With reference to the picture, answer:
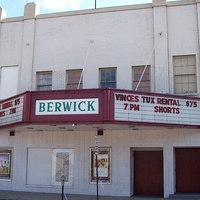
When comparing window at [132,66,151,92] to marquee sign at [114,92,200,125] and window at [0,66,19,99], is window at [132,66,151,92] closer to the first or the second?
marquee sign at [114,92,200,125]

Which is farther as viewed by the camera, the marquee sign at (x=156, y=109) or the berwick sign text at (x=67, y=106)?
the marquee sign at (x=156, y=109)

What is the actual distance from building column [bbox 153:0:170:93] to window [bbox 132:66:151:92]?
518 millimetres

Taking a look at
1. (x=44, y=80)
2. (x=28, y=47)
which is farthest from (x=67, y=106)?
(x=28, y=47)

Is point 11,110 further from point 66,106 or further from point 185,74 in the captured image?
point 185,74

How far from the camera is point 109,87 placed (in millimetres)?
18922

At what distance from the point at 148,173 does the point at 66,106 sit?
6.11 metres

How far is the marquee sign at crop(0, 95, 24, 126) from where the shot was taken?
16.3 metres

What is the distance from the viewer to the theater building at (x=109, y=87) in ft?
57.0

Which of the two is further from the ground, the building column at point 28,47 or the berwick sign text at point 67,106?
the building column at point 28,47

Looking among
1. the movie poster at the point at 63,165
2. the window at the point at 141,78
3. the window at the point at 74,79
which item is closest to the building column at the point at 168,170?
the window at the point at 141,78

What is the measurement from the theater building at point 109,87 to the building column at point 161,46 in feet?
0.16

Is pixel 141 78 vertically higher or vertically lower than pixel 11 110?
higher

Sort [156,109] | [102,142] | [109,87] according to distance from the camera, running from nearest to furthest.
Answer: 1. [156,109]
2. [102,142]
3. [109,87]

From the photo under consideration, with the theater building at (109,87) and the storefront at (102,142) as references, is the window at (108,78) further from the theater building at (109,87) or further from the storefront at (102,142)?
the storefront at (102,142)
